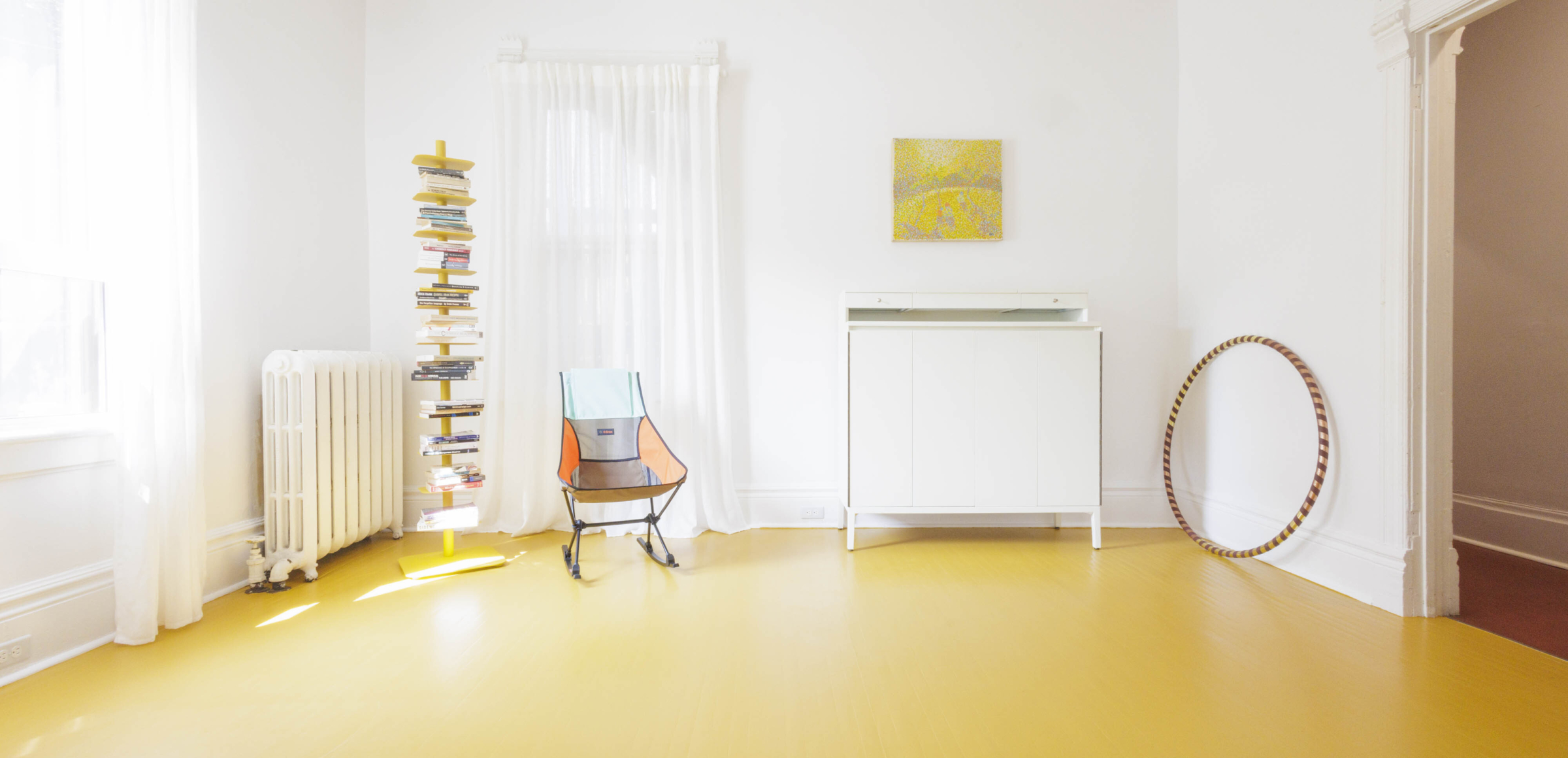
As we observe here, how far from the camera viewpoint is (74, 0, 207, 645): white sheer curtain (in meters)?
2.02

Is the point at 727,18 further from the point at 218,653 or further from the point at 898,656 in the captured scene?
the point at 218,653

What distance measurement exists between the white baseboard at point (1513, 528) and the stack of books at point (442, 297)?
16.8ft

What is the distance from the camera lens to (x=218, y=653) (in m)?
1.98

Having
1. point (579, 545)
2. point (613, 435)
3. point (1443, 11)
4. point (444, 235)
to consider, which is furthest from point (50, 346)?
point (1443, 11)

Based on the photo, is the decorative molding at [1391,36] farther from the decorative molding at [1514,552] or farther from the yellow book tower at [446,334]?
the yellow book tower at [446,334]

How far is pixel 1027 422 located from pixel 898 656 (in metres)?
1.58

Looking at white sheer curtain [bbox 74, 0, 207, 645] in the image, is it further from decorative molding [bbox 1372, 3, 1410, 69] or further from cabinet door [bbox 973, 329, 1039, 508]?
decorative molding [bbox 1372, 3, 1410, 69]

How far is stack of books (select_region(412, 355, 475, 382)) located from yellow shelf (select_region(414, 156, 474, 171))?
86cm

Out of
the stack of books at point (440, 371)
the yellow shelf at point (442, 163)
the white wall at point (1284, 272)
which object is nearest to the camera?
the white wall at point (1284, 272)

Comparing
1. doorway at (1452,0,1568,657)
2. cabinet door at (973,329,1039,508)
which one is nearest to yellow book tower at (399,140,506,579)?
cabinet door at (973,329,1039,508)

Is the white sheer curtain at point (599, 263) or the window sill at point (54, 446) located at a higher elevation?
the white sheer curtain at point (599, 263)

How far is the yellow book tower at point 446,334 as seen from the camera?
2764 millimetres

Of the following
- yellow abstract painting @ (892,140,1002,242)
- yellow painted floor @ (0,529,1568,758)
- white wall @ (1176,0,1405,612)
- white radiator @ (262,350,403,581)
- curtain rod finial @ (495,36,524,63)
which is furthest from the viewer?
yellow abstract painting @ (892,140,1002,242)

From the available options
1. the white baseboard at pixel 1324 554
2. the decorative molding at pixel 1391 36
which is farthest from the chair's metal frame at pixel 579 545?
the decorative molding at pixel 1391 36
